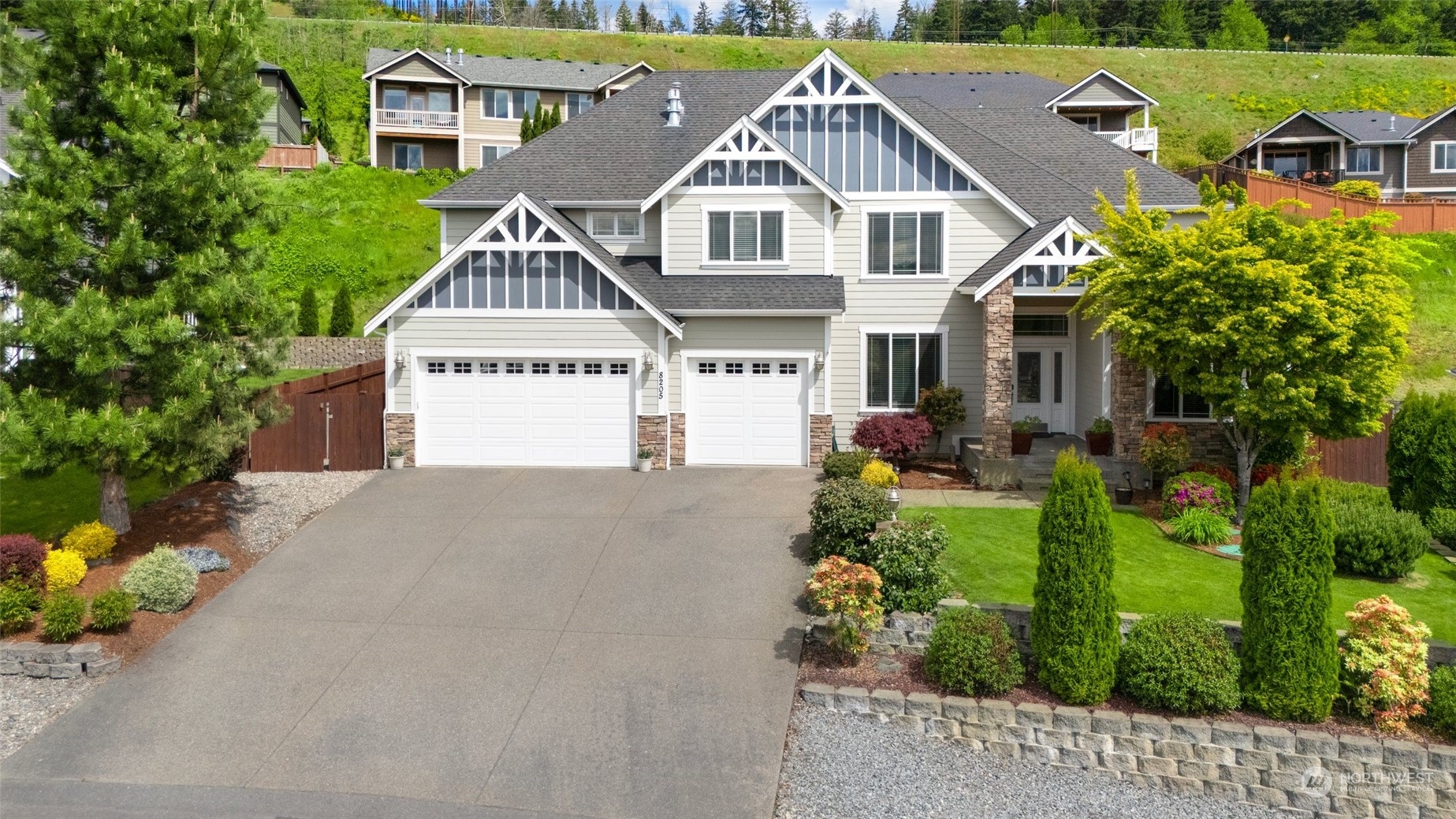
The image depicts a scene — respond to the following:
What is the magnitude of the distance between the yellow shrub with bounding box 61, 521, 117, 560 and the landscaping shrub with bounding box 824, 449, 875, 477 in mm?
11021

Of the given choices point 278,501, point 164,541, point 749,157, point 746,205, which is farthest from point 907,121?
point 164,541

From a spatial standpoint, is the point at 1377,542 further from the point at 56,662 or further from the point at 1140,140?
the point at 1140,140

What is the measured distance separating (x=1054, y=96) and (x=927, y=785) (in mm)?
38991

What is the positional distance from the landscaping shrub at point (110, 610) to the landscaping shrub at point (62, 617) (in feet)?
0.46

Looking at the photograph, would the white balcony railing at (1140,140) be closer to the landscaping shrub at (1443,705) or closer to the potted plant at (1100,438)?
the potted plant at (1100,438)

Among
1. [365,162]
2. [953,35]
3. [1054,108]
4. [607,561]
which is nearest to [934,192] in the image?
[607,561]

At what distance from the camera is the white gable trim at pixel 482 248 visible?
18938mm

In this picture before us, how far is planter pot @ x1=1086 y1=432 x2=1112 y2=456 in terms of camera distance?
19.2 m

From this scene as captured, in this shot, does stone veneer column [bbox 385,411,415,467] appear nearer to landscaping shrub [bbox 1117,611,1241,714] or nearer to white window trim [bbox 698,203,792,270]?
white window trim [bbox 698,203,792,270]

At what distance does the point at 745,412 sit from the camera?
2038 cm

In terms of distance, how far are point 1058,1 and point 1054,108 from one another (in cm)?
6493

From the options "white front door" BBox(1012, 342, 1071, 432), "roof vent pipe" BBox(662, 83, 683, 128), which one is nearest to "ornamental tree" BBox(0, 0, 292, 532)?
"roof vent pipe" BBox(662, 83, 683, 128)

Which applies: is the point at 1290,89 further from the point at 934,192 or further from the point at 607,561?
the point at 607,561
